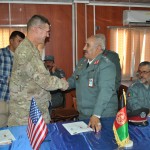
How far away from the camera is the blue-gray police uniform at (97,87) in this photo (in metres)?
2.27

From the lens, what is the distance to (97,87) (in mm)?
2404

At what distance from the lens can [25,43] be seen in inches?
86.7

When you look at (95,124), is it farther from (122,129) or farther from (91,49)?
(91,49)

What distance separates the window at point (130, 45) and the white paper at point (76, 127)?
3230mm

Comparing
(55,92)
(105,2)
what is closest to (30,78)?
(55,92)

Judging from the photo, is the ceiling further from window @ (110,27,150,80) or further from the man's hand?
the man's hand

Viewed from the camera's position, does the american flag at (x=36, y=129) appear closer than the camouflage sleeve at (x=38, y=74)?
Yes

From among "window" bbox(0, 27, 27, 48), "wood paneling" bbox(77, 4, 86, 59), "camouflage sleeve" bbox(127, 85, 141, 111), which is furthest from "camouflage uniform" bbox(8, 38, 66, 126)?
"wood paneling" bbox(77, 4, 86, 59)

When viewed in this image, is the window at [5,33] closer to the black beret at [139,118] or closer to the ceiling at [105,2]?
the ceiling at [105,2]

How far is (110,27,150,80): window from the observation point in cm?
514

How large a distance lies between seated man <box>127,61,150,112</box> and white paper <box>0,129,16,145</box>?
156 centimetres

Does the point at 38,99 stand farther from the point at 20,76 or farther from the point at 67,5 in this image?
the point at 67,5

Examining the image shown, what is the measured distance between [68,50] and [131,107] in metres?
2.24

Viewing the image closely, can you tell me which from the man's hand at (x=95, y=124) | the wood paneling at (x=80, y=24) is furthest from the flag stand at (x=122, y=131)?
the wood paneling at (x=80, y=24)
